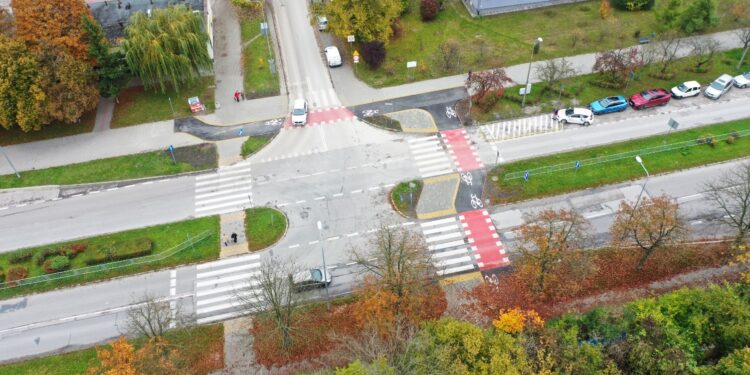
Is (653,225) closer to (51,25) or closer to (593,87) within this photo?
(593,87)

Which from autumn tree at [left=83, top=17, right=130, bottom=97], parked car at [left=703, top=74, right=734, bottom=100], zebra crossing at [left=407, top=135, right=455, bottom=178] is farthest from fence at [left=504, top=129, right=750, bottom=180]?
autumn tree at [left=83, top=17, right=130, bottom=97]

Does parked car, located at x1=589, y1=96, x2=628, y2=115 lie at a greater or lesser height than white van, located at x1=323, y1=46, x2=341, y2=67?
lesser

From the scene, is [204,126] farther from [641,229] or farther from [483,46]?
[641,229]

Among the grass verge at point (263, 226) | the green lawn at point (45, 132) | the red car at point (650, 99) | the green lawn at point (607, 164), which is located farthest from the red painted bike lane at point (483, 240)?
the green lawn at point (45, 132)

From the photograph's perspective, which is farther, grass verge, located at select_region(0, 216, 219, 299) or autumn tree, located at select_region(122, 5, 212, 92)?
autumn tree, located at select_region(122, 5, 212, 92)

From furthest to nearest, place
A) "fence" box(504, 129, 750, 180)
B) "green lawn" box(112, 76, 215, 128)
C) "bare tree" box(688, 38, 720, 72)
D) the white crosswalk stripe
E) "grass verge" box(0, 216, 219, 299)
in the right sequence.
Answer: "bare tree" box(688, 38, 720, 72) → "green lawn" box(112, 76, 215, 128) → "fence" box(504, 129, 750, 180) → "grass verge" box(0, 216, 219, 299) → the white crosswalk stripe

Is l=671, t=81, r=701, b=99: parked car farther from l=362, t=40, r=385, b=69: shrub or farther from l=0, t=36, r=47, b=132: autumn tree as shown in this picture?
l=0, t=36, r=47, b=132: autumn tree

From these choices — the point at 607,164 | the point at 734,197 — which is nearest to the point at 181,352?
the point at 607,164

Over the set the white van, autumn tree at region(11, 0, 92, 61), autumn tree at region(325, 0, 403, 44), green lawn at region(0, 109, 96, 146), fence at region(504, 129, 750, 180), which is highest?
autumn tree at region(11, 0, 92, 61)
